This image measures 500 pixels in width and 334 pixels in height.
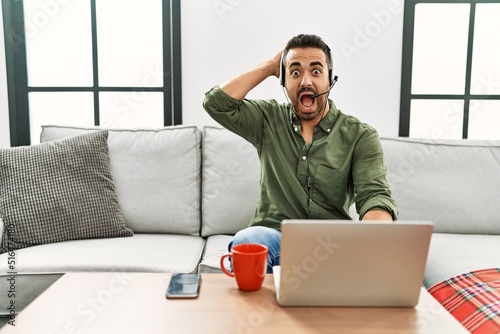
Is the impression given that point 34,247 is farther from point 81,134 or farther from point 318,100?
point 318,100

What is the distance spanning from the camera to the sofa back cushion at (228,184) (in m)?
1.89

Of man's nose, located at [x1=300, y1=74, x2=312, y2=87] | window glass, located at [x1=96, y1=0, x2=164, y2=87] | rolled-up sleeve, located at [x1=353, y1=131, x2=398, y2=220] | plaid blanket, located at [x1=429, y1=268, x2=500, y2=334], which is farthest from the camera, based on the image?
window glass, located at [x1=96, y1=0, x2=164, y2=87]

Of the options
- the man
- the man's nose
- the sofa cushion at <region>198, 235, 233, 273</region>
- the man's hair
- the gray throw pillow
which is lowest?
the sofa cushion at <region>198, 235, 233, 273</region>

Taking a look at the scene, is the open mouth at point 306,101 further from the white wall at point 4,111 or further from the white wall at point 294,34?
the white wall at point 4,111

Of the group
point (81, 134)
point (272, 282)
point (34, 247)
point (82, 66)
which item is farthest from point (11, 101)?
point (272, 282)

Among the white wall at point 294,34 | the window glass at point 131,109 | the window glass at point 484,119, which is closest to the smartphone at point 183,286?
the white wall at point 294,34

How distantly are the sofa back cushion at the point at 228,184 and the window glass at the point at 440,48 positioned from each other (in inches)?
42.0

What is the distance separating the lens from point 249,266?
891 mm

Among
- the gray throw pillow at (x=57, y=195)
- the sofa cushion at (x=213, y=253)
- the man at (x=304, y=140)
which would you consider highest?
the man at (x=304, y=140)

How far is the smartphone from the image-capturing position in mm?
890

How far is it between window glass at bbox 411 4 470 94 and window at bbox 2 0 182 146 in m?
1.27

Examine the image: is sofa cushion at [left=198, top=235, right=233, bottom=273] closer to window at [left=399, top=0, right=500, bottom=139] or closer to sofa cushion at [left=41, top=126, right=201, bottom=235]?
sofa cushion at [left=41, top=126, right=201, bottom=235]

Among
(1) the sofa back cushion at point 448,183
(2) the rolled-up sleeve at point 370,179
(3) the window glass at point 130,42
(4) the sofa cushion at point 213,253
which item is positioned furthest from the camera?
(3) the window glass at point 130,42

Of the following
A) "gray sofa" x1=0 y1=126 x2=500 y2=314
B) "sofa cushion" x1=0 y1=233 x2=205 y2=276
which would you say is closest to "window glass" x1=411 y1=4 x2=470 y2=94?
"gray sofa" x1=0 y1=126 x2=500 y2=314
